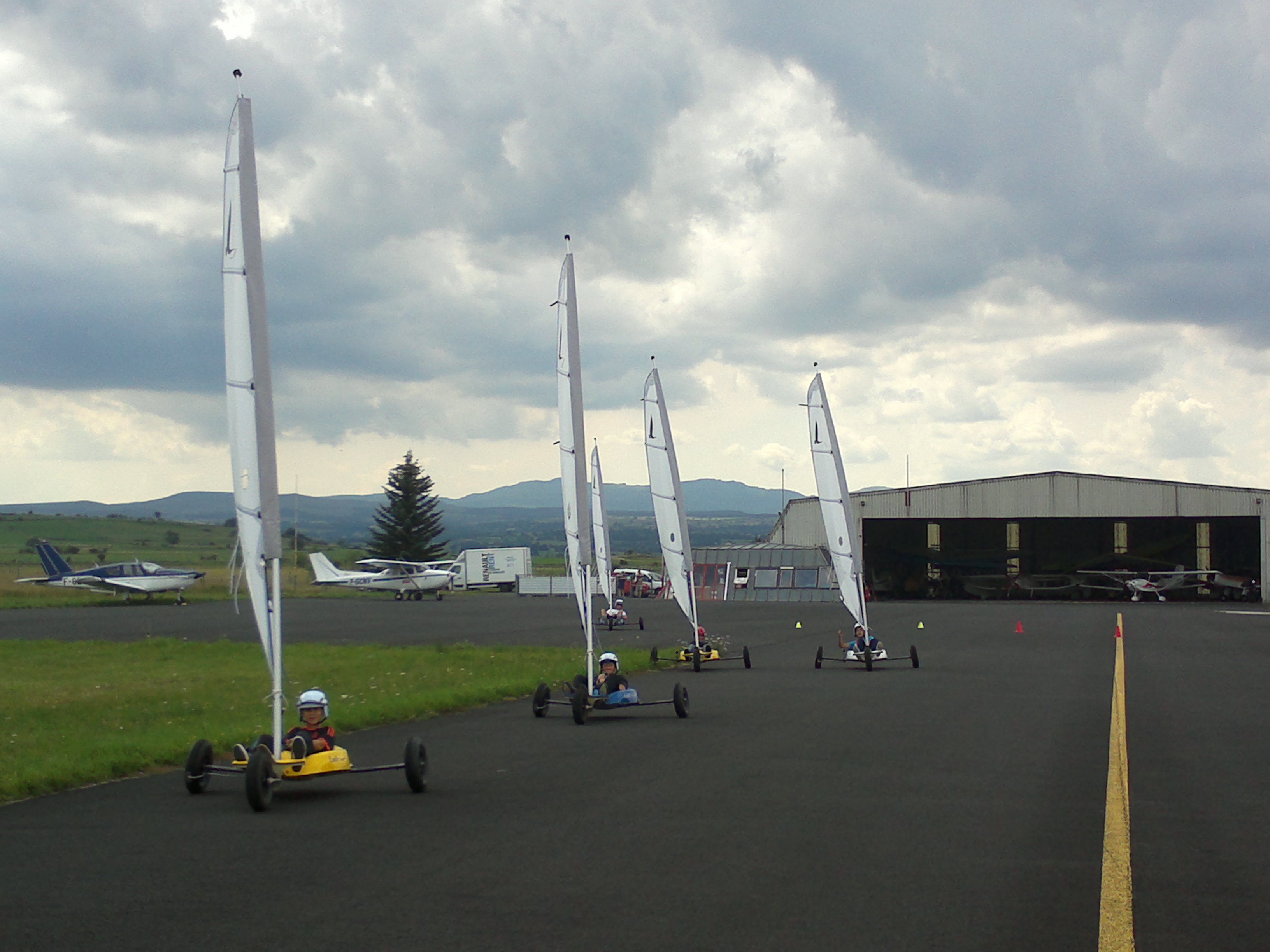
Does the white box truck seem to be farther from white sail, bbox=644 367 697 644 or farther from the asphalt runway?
the asphalt runway

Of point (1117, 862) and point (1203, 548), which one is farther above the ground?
point (1117, 862)

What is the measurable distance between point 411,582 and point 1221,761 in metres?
64.7

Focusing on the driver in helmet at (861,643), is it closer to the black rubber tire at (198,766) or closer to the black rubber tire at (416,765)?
the black rubber tire at (416,765)

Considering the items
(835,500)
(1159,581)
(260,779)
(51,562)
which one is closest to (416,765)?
(260,779)

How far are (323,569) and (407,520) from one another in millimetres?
22930

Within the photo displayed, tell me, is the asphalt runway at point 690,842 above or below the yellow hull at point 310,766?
below

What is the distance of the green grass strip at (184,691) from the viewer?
13.0m

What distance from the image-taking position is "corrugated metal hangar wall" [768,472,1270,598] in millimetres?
64375

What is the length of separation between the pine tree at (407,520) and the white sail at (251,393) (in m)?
92.7

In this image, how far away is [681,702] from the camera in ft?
53.2

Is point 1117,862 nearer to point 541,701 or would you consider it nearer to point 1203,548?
point 541,701

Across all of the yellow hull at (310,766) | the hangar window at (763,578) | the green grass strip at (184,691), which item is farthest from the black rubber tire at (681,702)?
the hangar window at (763,578)

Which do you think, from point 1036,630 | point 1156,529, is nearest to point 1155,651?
point 1036,630

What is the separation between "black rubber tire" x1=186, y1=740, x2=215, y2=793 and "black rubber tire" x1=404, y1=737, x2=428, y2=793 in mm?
1768
